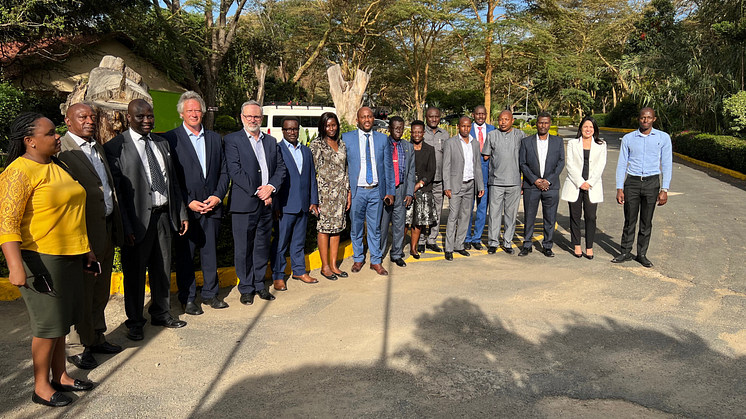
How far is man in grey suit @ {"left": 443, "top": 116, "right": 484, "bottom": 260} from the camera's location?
7219 mm

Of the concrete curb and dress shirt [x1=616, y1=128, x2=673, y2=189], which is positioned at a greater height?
dress shirt [x1=616, y1=128, x2=673, y2=189]

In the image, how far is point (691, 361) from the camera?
13.7 feet

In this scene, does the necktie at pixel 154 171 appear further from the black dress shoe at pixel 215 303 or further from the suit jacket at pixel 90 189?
the black dress shoe at pixel 215 303

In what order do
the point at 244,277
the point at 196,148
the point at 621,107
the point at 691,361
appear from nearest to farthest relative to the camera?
the point at 691,361 → the point at 196,148 → the point at 244,277 → the point at 621,107

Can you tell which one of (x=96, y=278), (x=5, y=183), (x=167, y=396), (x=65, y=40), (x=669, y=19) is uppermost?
(x=669, y=19)

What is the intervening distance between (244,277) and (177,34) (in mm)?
18999

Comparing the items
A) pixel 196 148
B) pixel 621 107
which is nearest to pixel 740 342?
pixel 196 148

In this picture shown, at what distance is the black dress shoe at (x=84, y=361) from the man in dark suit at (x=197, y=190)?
1165 millimetres

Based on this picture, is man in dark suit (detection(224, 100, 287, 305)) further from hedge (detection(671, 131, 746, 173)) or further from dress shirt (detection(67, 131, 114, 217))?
hedge (detection(671, 131, 746, 173))

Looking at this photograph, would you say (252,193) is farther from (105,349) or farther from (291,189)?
(105,349)

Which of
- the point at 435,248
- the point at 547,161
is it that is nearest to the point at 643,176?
the point at 547,161

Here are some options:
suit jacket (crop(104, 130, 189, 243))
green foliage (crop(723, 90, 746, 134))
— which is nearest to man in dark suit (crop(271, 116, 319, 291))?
suit jacket (crop(104, 130, 189, 243))

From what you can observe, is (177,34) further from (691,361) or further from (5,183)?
(691,361)

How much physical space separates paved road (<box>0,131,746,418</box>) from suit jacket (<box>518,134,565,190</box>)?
→ 1244 mm
